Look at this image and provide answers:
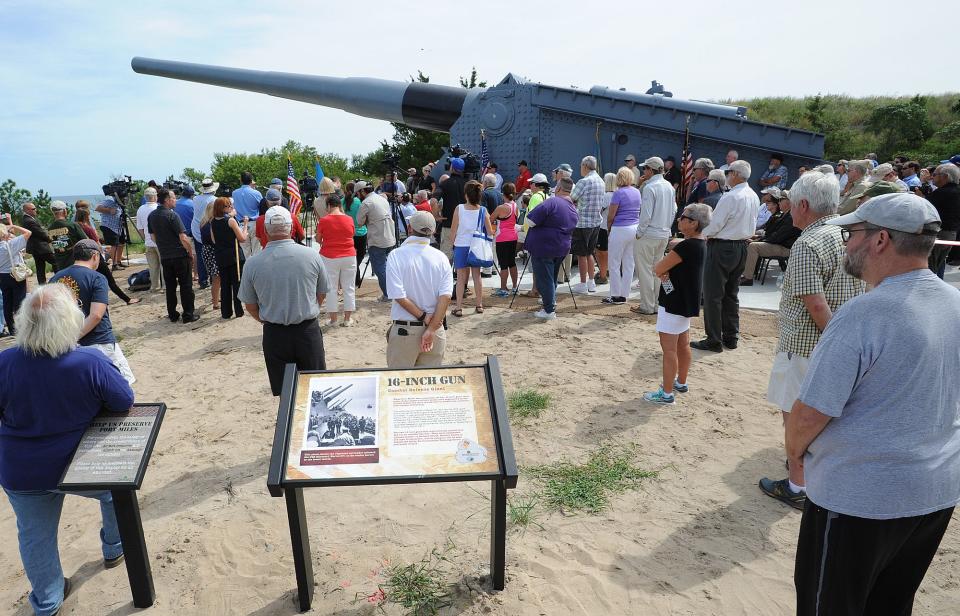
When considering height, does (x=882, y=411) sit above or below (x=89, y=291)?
above

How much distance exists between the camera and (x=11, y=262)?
7539 mm

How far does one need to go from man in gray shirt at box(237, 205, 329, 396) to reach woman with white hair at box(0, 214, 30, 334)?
501cm

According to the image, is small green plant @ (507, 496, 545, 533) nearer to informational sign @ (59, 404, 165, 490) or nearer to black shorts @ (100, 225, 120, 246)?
informational sign @ (59, 404, 165, 490)

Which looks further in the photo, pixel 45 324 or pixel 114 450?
pixel 114 450

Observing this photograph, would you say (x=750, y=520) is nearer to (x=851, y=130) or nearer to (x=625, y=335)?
(x=625, y=335)

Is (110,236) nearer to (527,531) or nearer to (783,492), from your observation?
(527,531)

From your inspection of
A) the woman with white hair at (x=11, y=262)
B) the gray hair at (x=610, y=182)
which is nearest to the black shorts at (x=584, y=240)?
the gray hair at (x=610, y=182)

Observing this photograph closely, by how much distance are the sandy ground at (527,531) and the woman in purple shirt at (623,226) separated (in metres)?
2.45

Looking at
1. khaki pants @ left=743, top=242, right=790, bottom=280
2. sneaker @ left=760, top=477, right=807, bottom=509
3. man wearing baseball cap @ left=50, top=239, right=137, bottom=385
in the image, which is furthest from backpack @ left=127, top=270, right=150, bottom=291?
sneaker @ left=760, top=477, right=807, bottom=509

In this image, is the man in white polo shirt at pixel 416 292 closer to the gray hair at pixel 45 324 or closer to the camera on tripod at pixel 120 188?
the gray hair at pixel 45 324

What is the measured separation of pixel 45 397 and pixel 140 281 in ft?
28.6

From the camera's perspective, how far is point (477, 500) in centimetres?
397

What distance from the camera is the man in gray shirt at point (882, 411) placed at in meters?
1.88

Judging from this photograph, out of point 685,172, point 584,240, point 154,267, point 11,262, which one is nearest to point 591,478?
point 584,240
